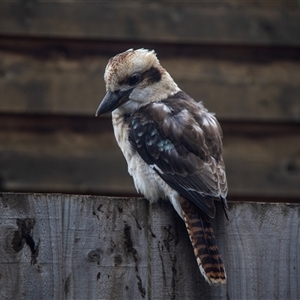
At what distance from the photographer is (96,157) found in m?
3.62

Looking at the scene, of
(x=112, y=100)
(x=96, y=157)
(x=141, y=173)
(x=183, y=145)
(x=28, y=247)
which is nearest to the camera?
(x=28, y=247)

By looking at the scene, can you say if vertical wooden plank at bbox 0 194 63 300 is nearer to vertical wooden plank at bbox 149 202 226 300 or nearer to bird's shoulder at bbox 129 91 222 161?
vertical wooden plank at bbox 149 202 226 300

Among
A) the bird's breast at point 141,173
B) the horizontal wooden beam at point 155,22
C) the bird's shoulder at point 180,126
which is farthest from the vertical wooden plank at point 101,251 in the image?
the horizontal wooden beam at point 155,22

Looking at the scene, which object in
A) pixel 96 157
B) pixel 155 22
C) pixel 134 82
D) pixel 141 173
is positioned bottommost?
pixel 141 173

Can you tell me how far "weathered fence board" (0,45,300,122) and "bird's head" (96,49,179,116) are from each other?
8.6 inches

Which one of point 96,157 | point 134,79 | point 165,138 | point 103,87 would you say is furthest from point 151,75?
point 165,138

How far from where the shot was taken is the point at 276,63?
3691mm

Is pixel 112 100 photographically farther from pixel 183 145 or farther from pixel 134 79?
pixel 183 145

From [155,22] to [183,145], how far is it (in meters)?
0.99

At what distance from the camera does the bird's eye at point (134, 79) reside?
10.7 ft

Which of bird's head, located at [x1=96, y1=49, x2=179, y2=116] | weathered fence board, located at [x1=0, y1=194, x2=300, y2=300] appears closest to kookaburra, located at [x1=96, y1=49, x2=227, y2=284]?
bird's head, located at [x1=96, y1=49, x2=179, y2=116]

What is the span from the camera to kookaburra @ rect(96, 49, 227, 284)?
2564 millimetres

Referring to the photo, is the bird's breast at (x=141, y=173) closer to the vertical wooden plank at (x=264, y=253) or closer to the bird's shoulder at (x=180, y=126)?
the bird's shoulder at (x=180, y=126)

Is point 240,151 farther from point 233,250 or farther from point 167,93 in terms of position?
point 233,250
